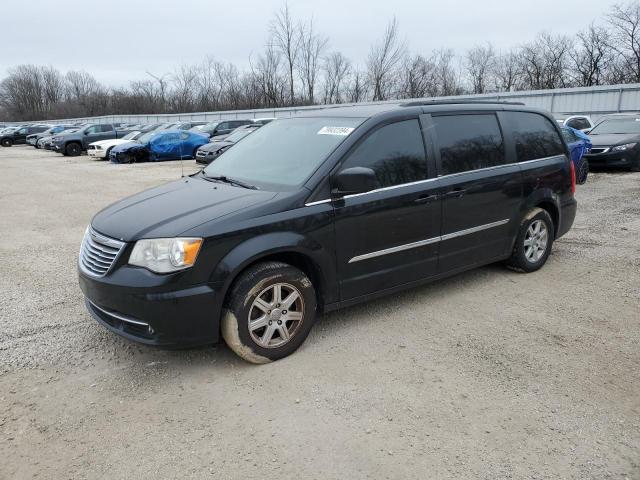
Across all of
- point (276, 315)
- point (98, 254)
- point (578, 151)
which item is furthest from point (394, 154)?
point (578, 151)

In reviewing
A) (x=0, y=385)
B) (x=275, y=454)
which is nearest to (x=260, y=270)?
(x=275, y=454)

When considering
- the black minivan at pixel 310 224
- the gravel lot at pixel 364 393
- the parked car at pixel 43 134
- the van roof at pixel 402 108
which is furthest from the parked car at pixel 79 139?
the van roof at pixel 402 108

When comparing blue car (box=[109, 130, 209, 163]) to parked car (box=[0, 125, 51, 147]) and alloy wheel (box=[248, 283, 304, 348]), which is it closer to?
alloy wheel (box=[248, 283, 304, 348])

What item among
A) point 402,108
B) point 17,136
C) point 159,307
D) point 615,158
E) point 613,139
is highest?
point 402,108

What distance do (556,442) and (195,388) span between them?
219 centimetres

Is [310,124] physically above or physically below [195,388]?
above

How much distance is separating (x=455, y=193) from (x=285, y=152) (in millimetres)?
1551

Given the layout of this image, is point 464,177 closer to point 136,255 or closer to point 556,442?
point 556,442

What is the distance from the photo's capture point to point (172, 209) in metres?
3.68

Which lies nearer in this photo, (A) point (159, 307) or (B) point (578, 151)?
(A) point (159, 307)

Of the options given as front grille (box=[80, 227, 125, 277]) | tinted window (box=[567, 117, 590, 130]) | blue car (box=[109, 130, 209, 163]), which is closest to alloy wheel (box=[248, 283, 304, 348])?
front grille (box=[80, 227, 125, 277])

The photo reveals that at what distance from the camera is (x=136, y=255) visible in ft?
11.0

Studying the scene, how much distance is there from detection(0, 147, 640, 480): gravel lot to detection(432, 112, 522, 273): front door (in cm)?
44

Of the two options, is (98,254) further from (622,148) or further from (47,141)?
(47,141)
